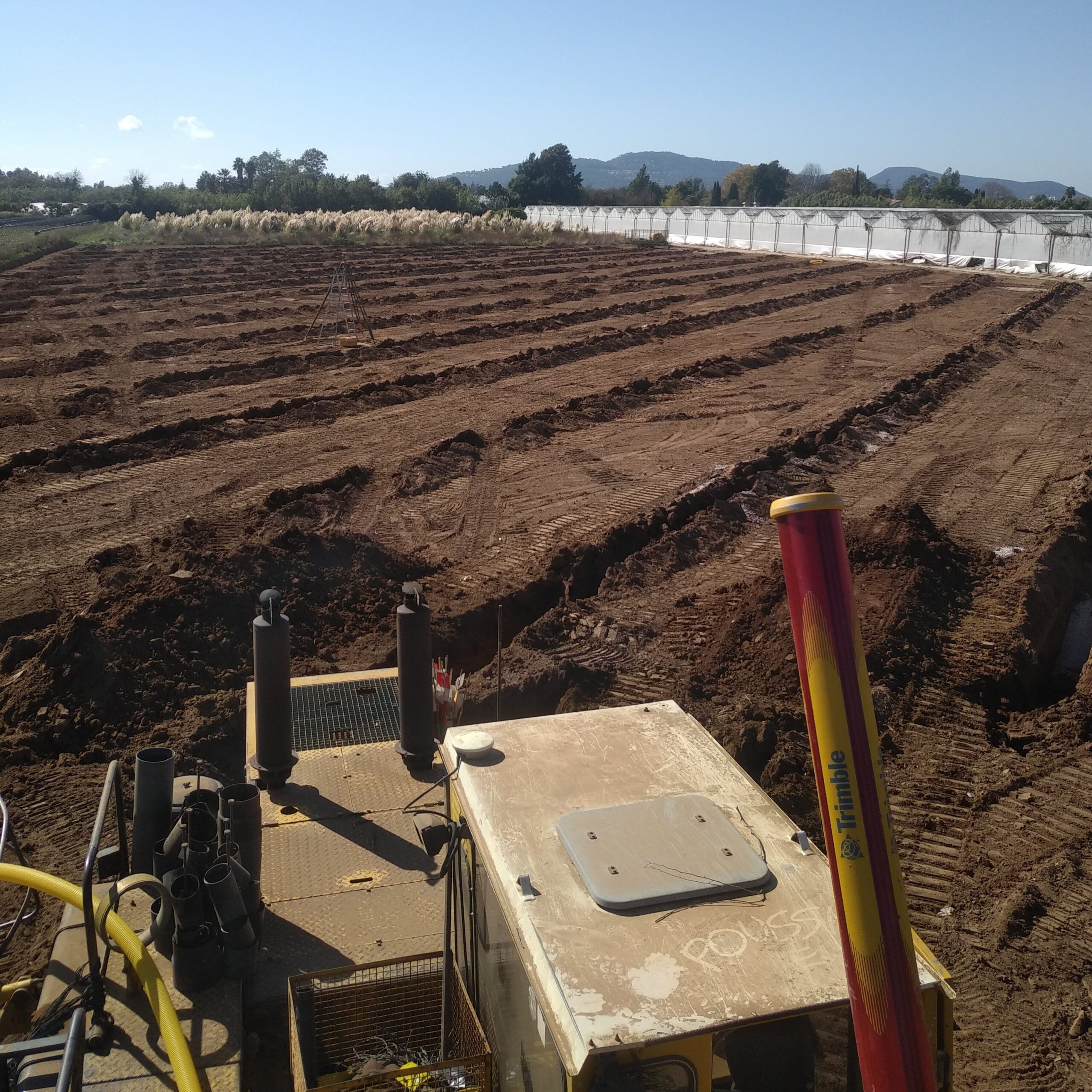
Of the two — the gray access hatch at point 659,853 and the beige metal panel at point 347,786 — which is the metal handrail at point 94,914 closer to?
the beige metal panel at point 347,786

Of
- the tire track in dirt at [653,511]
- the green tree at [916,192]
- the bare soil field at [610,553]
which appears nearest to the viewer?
the bare soil field at [610,553]

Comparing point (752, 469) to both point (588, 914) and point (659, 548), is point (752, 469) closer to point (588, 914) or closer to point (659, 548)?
point (659, 548)

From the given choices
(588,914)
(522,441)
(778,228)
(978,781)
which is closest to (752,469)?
(522,441)

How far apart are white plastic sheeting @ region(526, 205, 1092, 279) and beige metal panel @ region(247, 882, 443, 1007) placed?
4552 centimetres

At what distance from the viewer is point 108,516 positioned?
1317cm

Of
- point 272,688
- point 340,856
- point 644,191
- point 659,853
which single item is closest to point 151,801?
point 272,688

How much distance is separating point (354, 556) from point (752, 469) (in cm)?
655

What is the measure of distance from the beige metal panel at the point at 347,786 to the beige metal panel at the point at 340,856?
99 millimetres

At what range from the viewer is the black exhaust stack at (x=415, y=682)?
609cm

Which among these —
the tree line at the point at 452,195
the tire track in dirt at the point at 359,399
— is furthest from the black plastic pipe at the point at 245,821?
the tree line at the point at 452,195

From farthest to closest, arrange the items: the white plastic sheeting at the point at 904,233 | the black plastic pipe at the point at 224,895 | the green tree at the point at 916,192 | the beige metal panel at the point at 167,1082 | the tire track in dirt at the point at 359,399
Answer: the green tree at the point at 916,192 → the white plastic sheeting at the point at 904,233 → the tire track in dirt at the point at 359,399 → the black plastic pipe at the point at 224,895 → the beige metal panel at the point at 167,1082

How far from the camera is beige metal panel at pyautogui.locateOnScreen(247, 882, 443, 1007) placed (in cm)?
497

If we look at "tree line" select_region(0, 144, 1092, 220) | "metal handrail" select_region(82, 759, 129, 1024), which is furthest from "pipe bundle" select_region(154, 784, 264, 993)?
"tree line" select_region(0, 144, 1092, 220)

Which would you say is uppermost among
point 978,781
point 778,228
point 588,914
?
point 778,228
